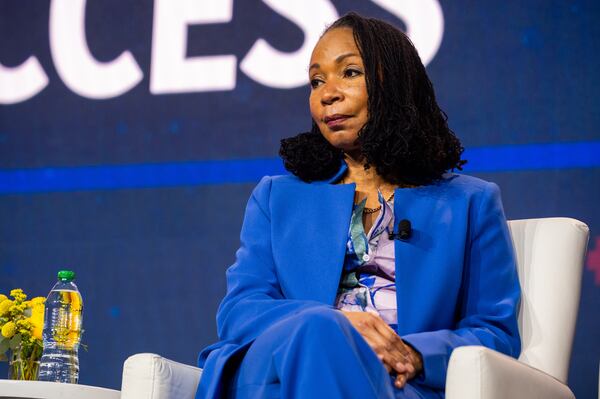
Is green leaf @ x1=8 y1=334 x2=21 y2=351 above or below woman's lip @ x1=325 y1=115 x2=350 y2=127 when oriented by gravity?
below

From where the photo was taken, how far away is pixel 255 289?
197cm

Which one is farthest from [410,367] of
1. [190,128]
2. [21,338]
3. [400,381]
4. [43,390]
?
[190,128]

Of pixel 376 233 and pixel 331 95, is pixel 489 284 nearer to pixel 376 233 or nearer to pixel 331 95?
pixel 376 233

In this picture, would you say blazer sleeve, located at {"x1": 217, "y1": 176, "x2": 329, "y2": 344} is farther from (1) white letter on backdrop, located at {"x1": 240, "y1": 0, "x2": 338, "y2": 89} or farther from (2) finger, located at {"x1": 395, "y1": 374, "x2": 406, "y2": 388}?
(1) white letter on backdrop, located at {"x1": 240, "y1": 0, "x2": 338, "y2": 89}

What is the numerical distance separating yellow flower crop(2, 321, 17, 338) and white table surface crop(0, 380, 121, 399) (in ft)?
1.15

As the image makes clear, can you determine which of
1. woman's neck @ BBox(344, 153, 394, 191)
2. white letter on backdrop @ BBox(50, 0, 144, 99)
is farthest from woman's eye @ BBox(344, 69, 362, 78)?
white letter on backdrop @ BBox(50, 0, 144, 99)

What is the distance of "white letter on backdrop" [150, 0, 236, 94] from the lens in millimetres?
3271

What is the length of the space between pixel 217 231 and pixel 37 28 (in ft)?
3.53

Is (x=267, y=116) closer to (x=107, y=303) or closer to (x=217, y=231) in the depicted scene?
(x=217, y=231)

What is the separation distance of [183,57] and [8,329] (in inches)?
49.2

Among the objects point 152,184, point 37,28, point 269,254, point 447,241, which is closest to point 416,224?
point 447,241

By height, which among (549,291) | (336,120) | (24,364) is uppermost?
(336,120)

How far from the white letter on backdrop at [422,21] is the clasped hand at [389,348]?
1482mm

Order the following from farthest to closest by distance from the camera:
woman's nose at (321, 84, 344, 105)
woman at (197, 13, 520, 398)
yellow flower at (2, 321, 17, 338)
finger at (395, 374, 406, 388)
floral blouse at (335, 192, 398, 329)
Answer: yellow flower at (2, 321, 17, 338)
woman's nose at (321, 84, 344, 105)
floral blouse at (335, 192, 398, 329)
woman at (197, 13, 520, 398)
finger at (395, 374, 406, 388)
